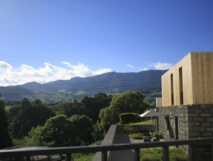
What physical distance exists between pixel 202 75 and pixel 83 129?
3273 centimetres

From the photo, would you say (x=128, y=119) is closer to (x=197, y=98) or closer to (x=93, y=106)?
(x=197, y=98)

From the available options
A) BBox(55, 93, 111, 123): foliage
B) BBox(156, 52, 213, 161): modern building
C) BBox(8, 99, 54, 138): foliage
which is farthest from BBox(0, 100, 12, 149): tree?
BBox(156, 52, 213, 161): modern building

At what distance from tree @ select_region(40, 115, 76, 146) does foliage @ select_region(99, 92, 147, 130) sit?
4.84 meters

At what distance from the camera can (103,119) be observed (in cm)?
4391

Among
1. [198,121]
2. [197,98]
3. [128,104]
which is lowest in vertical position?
[198,121]

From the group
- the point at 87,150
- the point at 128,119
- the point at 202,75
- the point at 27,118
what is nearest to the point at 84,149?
the point at 87,150

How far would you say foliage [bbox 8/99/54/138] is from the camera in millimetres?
55594

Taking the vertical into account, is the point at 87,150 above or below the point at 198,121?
above

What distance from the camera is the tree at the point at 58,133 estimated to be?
38.8 m

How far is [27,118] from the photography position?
56.4 m

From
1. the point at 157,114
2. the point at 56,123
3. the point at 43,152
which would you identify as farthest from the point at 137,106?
the point at 43,152

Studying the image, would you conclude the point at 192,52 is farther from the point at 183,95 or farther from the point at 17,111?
the point at 17,111

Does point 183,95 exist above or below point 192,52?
below

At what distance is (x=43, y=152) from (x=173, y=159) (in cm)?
735
